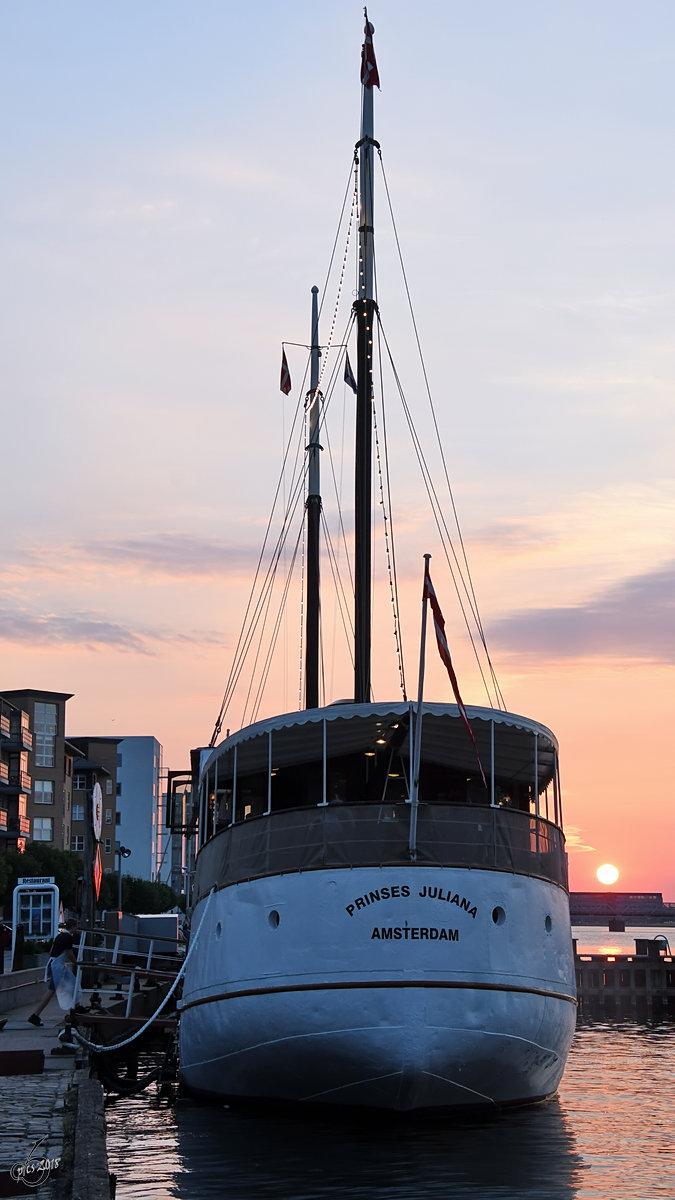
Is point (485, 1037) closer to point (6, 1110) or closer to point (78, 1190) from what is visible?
point (6, 1110)

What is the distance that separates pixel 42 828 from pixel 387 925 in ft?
302

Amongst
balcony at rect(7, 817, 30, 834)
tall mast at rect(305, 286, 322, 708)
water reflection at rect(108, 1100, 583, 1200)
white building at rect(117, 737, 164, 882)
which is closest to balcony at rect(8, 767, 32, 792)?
balcony at rect(7, 817, 30, 834)

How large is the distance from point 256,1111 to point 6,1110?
235 inches

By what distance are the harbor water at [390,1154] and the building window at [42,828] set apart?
275 feet

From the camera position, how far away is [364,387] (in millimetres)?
29547

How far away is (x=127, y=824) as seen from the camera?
6649 inches

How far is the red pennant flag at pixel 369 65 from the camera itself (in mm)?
31781

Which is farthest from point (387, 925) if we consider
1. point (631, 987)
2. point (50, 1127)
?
point (631, 987)

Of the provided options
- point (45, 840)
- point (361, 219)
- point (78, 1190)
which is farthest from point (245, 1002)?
A: point (45, 840)

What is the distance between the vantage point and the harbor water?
1625 cm

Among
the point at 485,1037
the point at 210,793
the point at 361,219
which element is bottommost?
the point at 485,1037

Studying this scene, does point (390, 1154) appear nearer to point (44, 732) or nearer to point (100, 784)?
point (44, 732)

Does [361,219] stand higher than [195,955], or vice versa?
[361,219]

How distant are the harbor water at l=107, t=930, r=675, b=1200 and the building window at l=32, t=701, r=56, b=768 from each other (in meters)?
85.1
